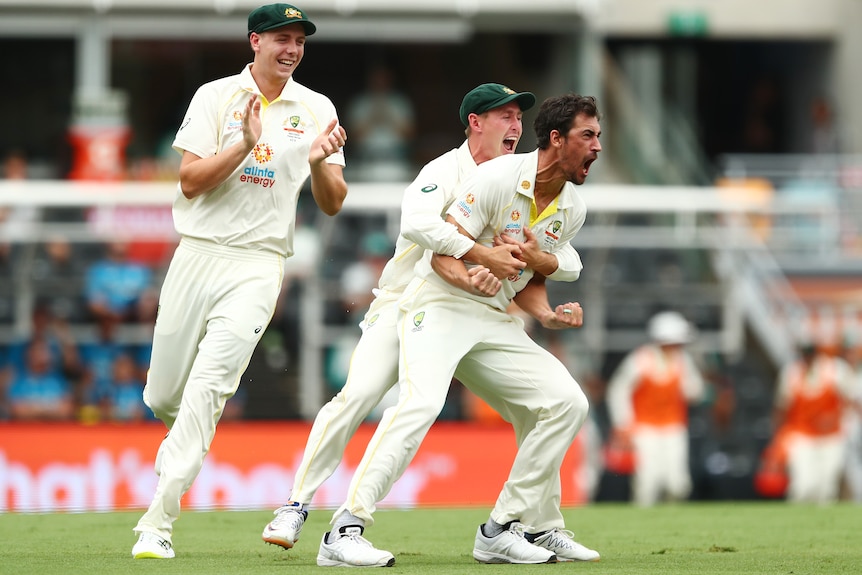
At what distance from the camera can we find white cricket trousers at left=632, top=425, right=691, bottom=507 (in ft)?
54.6

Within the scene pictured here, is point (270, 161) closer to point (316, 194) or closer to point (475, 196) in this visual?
point (316, 194)

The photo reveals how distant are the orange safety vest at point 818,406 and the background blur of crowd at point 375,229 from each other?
0.87 feet

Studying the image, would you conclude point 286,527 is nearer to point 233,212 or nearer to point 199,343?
point 199,343

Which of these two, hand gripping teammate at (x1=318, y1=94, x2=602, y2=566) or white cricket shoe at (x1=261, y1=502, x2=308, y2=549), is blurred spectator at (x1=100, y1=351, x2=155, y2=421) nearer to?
white cricket shoe at (x1=261, y1=502, x2=308, y2=549)

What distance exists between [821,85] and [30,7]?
507 inches

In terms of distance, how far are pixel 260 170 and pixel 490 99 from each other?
1.24m

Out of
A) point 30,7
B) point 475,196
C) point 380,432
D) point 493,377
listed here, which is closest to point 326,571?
point 380,432

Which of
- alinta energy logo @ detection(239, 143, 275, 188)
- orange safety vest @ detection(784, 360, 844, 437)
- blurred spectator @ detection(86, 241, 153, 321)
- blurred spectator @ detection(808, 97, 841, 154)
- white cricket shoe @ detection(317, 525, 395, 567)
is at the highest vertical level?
blurred spectator @ detection(808, 97, 841, 154)

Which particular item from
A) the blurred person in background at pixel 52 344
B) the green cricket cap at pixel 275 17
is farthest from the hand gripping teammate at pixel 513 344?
the blurred person in background at pixel 52 344

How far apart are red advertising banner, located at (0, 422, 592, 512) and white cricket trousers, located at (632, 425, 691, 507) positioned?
67.8 inches

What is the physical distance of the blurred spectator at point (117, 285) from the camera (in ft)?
56.4

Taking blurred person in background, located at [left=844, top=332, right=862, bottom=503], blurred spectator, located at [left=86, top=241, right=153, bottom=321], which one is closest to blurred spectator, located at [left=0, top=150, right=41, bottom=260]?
blurred spectator, located at [left=86, top=241, right=153, bottom=321]

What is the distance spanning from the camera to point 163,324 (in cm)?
793

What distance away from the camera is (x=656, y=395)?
55.2 ft
